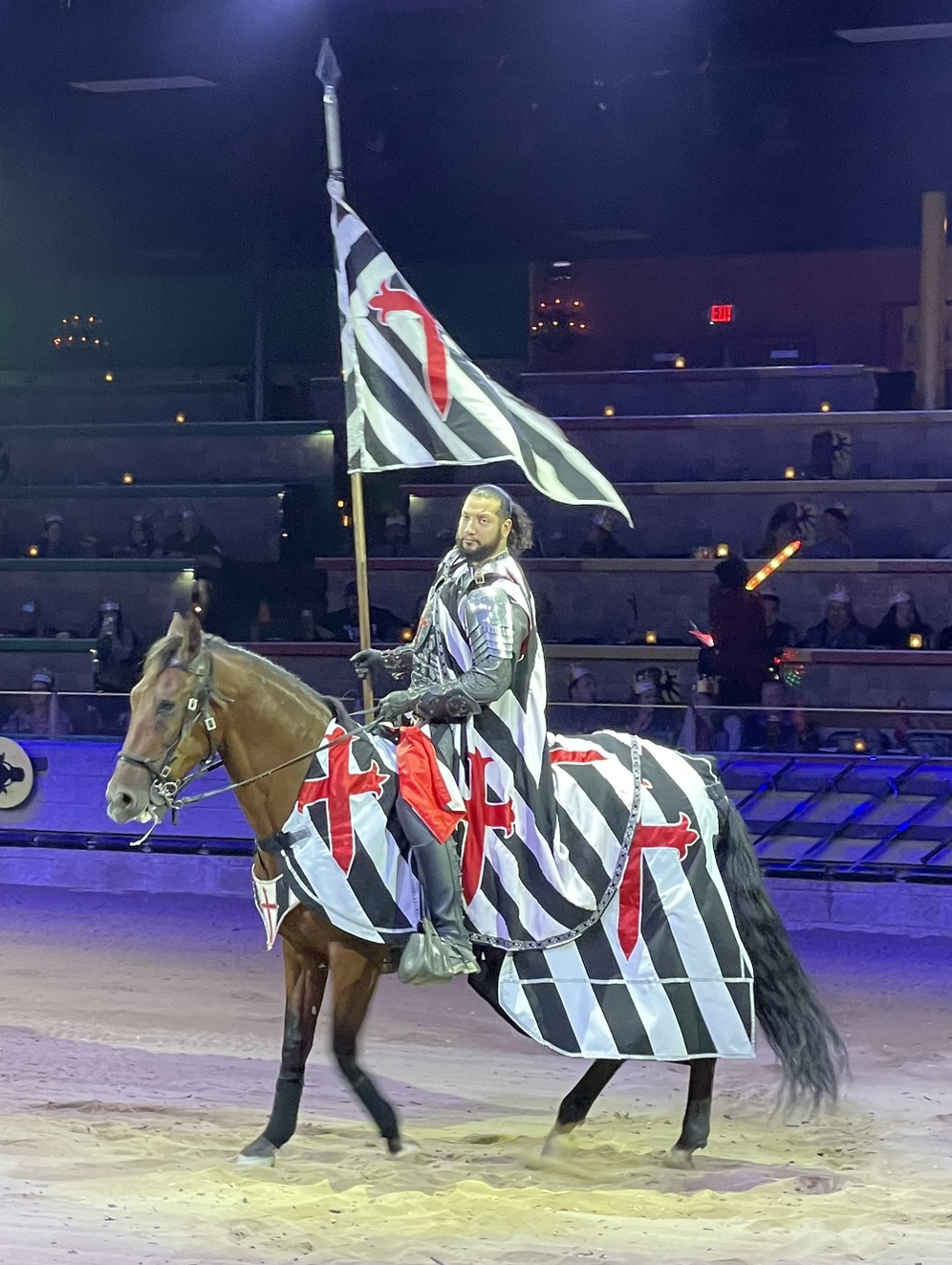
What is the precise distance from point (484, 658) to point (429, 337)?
137cm

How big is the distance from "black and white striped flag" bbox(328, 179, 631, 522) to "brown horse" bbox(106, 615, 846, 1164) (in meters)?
0.97

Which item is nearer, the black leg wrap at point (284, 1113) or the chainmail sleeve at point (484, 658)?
the chainmail sleeve at point (484, 658)

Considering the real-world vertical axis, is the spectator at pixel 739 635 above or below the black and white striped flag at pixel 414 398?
below

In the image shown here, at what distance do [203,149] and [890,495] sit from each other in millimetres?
6122

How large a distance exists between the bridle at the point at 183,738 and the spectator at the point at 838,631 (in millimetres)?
7704

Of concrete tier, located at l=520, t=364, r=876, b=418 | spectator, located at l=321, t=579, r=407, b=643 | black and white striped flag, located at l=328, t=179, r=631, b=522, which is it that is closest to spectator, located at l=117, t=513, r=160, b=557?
spectator, located at l=321, t=579, r=407, b=643

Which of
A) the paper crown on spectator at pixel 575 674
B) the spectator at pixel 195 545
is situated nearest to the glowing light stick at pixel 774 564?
the paper crown on spectator at pixel 575 674

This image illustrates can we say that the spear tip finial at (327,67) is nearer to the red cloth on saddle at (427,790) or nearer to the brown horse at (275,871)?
the brown horse at (275,871)

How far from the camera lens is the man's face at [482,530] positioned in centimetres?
511

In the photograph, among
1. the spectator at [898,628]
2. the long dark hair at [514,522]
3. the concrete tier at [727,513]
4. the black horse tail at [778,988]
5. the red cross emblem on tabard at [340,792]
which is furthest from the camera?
the concrete tier at [727,513]

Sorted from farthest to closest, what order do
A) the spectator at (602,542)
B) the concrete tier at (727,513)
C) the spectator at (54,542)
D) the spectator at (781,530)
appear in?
the spectator at (54,542)
the spectator at (602,542)
the concrete tier at (727,513)
the spectator at (781,530)

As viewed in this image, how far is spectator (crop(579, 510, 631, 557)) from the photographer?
1359cm

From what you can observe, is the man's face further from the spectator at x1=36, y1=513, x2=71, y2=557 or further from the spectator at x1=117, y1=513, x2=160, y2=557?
the spectator at x1=36, y1=513, x2=71, y2=557

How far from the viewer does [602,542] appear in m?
13.6
